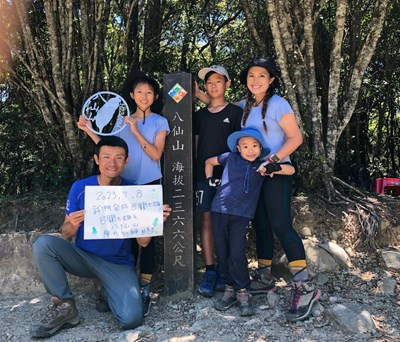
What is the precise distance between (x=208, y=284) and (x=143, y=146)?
4.57 feet

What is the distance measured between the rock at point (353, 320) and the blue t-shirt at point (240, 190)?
39.5 inches

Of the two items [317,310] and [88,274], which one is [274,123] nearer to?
[317,310]

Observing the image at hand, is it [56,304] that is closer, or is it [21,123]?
[56,304]

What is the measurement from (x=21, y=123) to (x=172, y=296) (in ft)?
11.7

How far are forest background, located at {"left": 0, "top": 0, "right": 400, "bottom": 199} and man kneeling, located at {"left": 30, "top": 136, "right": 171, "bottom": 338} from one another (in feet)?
6.17

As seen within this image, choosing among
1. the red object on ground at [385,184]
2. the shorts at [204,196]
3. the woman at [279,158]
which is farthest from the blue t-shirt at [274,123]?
the red object on ground at [385,184]

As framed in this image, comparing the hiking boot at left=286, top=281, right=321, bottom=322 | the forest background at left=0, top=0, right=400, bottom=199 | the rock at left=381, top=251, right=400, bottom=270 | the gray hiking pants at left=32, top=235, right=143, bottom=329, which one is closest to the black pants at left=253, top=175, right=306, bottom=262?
the hiking boot at left=286, top=281, right=321, bottom=322

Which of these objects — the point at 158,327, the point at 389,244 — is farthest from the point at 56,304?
the point at 389,244

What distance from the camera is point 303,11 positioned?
4953mm

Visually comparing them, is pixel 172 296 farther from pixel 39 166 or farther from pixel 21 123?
pixel 21 123

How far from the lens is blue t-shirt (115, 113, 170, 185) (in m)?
3.68

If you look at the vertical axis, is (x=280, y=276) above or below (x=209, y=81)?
below

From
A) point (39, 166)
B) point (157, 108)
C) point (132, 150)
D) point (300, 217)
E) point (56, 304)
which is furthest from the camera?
point (39, 166)

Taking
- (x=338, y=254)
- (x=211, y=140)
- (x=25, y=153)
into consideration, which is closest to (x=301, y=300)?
(x=338, y=254)
